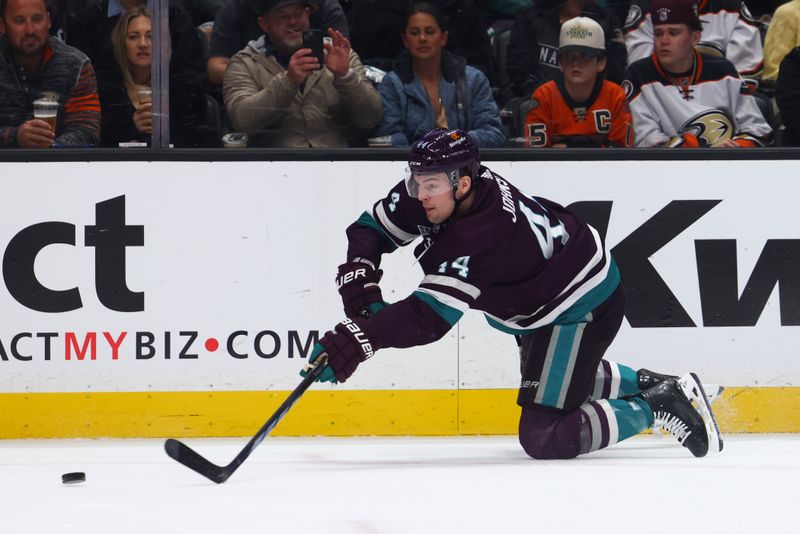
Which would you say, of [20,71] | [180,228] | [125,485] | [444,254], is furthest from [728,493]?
[20,71]

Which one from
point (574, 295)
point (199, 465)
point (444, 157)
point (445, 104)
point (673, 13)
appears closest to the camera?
point (199, 465)

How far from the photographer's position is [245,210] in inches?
180

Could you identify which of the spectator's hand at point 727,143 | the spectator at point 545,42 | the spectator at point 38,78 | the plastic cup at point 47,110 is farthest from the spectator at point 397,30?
the plastic cup at point 47,110

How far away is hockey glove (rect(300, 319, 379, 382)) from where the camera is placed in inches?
133

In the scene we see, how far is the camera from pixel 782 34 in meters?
5.18

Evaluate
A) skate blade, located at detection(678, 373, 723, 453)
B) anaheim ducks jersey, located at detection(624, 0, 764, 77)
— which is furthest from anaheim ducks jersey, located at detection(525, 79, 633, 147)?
skate blade, located at detection(678, 373, 723, 453)

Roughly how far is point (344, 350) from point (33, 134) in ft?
5.81

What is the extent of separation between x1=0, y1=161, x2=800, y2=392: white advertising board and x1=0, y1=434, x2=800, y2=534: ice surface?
0.37m

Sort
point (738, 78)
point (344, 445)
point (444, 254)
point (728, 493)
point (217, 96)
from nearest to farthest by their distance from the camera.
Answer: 1. point (728, 493)
2. point (444, 254)
3. point (344, 445)
4. point (217, 96)
5. point (738, 78)

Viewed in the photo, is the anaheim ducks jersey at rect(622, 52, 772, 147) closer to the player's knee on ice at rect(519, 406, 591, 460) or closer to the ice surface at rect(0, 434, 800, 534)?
the ice surface at rect(0, 434, 800, 534)

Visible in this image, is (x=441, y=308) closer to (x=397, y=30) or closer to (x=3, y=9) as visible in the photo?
(x=397, y=30)

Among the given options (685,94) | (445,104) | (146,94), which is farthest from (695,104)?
(146,94)

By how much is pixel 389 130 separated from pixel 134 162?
92 centimetres

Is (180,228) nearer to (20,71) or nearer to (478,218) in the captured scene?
(20,71)
